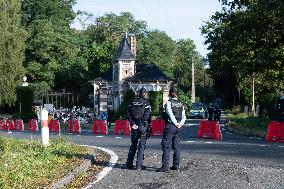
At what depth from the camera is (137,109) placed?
12.1 meters

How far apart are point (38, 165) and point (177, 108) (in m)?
3.13

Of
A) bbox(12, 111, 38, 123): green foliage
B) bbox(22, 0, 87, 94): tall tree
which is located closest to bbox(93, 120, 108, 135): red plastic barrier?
bbox(12, 111, 38, 123): green foliage

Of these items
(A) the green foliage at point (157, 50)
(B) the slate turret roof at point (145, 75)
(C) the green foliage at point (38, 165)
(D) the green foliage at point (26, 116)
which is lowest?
(C) the green foliage at point (38, 165)

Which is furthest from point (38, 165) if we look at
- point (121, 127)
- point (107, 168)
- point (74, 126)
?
point (74, 126)

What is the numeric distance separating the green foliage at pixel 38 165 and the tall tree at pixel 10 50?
5002 cm

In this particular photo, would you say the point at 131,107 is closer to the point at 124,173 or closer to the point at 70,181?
the point at 124,173

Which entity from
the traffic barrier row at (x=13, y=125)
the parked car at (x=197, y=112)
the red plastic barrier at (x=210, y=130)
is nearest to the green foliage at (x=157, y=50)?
the parked car at (x=197, y=112)

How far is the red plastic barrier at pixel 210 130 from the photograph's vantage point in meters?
22.8

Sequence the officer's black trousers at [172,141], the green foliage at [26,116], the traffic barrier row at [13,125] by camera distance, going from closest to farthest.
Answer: the officer's black trousers at [172,141], the traffic barrier row at [13,125], the green foliage at [26,116]

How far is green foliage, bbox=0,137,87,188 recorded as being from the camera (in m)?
9.67

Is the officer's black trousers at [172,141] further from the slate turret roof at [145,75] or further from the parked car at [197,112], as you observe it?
the parked car at [197,112]

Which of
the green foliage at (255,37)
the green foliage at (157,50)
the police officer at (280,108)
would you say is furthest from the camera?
the green foliage at (157,50)

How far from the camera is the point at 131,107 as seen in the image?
12164 mm

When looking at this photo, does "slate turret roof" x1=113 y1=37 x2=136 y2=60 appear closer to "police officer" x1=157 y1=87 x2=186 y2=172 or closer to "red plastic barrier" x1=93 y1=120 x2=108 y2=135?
"red plastic barrier" x1=93 y1=120 x2=108 y2=135
